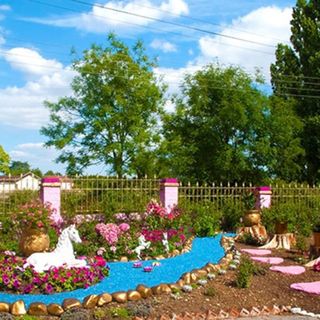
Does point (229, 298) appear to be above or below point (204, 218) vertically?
below

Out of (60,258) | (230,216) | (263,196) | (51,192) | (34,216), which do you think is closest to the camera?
(60,258)

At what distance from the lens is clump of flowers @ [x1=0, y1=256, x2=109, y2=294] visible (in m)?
8.70

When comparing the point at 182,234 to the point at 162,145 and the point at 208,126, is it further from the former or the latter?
the point at 208,126

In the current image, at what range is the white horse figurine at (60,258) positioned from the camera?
→ 9.09m

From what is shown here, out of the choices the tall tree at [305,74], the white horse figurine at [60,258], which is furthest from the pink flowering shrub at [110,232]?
the tall tree at [305,74]

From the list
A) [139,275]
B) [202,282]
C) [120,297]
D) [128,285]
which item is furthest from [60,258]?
[202,282]

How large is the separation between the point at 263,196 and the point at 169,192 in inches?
150

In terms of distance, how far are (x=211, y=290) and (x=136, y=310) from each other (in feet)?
5.44

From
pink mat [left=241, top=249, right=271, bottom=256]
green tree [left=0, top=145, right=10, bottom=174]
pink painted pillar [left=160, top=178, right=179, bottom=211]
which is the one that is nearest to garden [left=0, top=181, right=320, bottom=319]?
pink mat [left=241, top=249, right=271, bottom=256]

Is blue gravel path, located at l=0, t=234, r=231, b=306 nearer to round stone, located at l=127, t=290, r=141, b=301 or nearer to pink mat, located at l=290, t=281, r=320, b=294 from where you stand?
round stone, located at l=127, t=290, r=141, b=301

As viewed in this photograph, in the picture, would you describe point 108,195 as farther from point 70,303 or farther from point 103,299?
point 70,303

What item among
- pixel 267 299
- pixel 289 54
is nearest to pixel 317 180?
pixel 289 54

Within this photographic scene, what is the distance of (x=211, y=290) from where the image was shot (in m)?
8.62

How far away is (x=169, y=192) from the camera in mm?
17750
